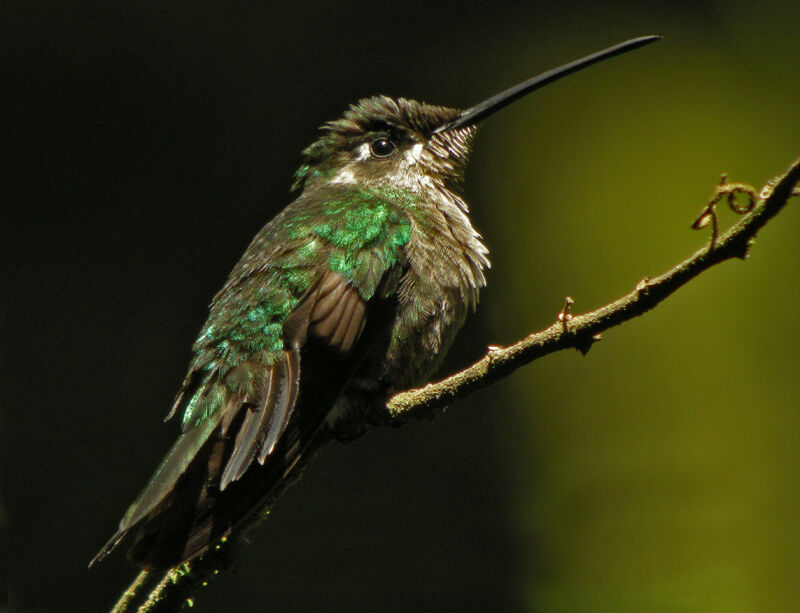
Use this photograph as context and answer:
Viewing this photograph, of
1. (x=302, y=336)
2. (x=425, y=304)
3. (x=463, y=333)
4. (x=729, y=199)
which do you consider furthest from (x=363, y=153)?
(x=729, y=199)

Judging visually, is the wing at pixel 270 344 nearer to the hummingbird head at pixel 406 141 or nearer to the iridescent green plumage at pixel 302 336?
the iridescent green plumage at pixel 302 336

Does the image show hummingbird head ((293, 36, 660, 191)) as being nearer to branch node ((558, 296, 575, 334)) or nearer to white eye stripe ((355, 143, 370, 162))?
white eye stripe ((355, 143, 370, 162))

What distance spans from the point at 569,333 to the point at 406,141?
5.69 ft

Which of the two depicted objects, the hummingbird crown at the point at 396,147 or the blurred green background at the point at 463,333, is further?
the blurred green background at the point at 463,333

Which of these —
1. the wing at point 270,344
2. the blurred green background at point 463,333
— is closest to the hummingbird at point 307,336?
the wing at point 270,344

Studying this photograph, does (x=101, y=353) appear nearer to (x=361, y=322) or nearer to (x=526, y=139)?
(x=361, y=322)

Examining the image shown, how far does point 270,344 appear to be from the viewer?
2.54m

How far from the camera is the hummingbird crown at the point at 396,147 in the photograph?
3312 millimetres

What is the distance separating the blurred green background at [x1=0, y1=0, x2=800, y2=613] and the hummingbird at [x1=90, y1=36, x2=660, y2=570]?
1.58 metres

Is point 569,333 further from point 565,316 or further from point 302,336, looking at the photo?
point 302,336

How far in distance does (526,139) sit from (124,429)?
105 inches

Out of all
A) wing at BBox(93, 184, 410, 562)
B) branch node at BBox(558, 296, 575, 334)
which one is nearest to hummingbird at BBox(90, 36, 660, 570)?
wing at BBox(93, 184, 410, 562)

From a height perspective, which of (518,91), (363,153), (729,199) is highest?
(729,199)

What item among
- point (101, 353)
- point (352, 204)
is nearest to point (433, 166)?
point (352, 204)
